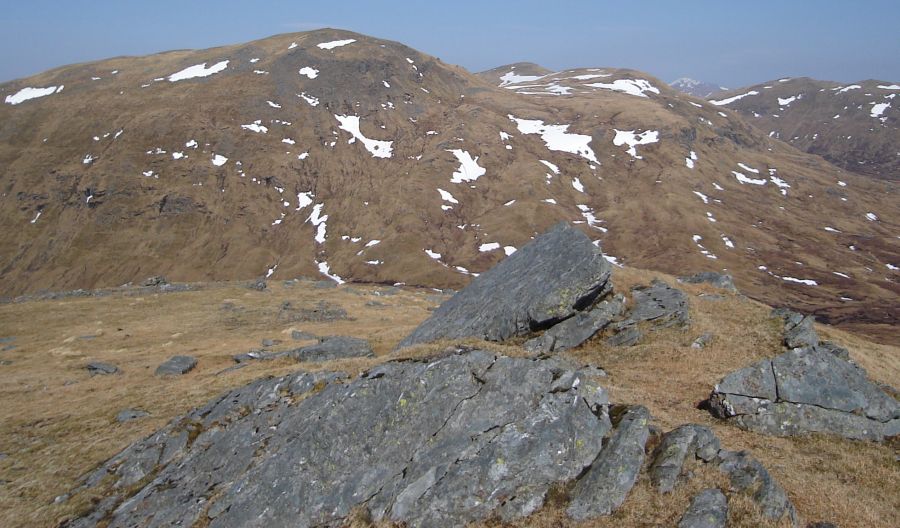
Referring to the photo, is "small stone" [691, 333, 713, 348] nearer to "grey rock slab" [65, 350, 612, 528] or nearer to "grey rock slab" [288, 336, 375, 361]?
"grey rock slab" [65, 350, 612, 528]

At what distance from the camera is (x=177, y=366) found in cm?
4044

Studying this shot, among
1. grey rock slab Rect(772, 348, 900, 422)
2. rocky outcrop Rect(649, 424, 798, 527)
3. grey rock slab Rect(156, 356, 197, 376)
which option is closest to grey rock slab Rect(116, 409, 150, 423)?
grey rock slab Rect(156, 356, 197, 376)

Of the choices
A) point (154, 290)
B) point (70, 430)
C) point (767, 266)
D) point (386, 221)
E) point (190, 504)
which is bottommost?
point (767, 266)

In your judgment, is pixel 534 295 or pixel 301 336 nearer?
pixel 534 295

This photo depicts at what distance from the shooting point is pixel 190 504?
1792cm

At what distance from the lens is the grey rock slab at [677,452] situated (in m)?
14.8

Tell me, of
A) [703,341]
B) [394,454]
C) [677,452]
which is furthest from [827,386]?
[394,454]

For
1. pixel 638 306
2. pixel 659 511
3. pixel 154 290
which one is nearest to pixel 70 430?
→ pixel 659 511

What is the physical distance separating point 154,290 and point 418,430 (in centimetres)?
7365

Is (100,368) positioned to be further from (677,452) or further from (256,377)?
(677,452)

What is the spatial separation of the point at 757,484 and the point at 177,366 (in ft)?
133

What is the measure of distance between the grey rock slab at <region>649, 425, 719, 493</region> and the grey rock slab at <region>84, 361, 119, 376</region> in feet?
143

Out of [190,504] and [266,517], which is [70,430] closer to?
[190,504]

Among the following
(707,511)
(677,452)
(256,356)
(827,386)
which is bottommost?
(256,356)
